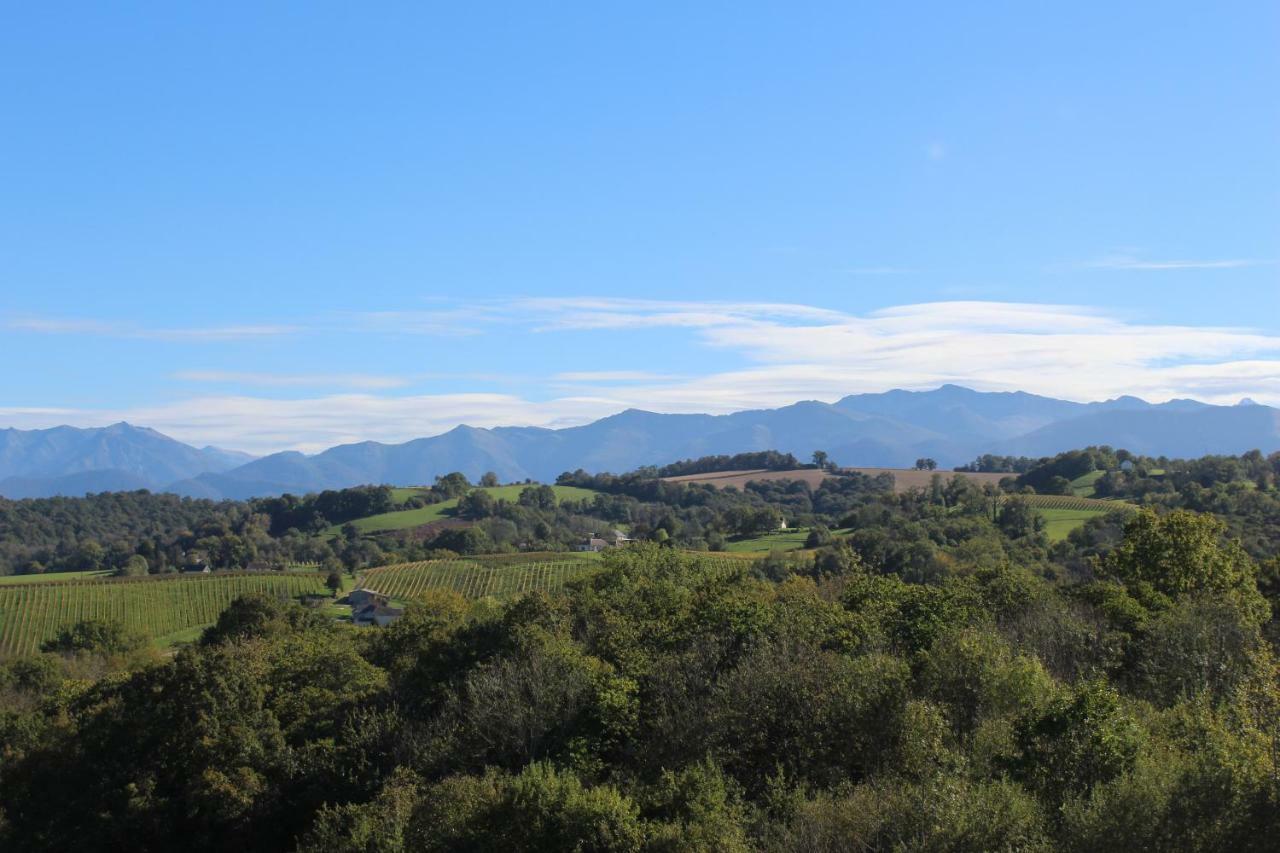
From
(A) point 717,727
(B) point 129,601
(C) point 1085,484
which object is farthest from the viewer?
(C) point 1085,484

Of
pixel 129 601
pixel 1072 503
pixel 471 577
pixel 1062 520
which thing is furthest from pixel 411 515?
pixel 1062 520

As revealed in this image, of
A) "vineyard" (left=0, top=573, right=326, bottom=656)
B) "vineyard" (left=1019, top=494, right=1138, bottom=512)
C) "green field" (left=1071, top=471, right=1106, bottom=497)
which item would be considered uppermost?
"green field" (left=1071, top=471, right=1106, bottom=497)

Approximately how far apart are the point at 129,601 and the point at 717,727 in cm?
7805

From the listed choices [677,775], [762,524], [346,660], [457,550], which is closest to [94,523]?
[457,550]

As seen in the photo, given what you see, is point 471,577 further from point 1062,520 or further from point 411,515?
point 411,515

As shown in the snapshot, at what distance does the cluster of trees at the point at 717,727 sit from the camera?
16859 mm

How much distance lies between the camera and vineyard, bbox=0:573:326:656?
78.8 metres

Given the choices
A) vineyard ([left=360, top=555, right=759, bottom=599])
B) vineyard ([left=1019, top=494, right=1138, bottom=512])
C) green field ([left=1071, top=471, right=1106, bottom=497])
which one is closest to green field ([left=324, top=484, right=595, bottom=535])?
vineyard ([left=360, top=555, right=759, bottom=599])

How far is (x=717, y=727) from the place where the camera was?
24.2 m

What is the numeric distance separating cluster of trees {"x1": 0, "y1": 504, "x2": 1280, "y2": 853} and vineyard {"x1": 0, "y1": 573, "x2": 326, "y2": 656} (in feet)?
135

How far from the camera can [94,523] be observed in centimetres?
17688

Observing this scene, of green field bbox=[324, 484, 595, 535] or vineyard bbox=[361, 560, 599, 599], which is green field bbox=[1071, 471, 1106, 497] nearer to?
vineyard bbox=[361, 560, 599, 599]

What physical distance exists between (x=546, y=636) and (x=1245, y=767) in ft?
69.0

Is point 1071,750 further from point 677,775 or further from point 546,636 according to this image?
point 546,636
